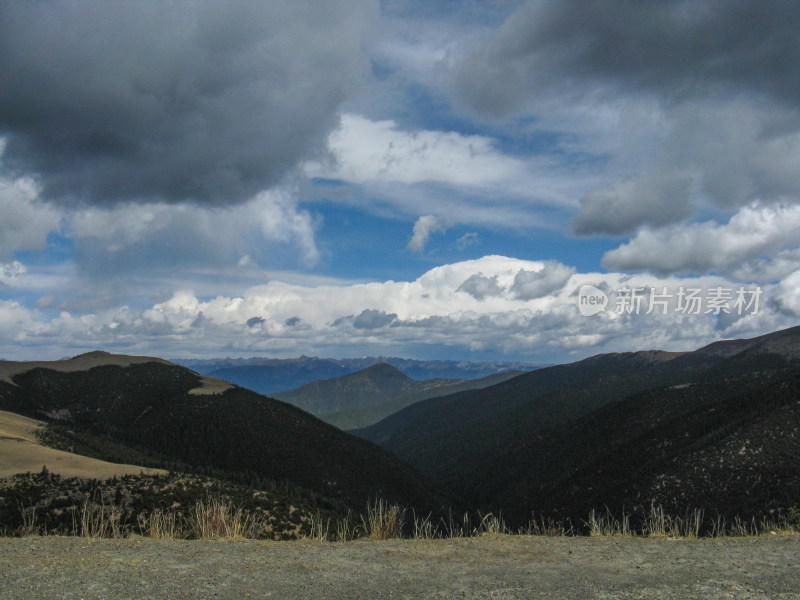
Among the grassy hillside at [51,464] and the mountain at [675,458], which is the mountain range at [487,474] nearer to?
the mountain at [675,458]

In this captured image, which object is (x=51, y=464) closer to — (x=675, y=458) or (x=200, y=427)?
(x=200, y=427)

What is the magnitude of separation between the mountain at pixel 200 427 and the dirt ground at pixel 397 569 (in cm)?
9568

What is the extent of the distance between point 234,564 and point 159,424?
524 ft

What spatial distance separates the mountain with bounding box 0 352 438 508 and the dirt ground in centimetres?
9568

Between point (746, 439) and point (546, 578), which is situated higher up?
point (546, 578)

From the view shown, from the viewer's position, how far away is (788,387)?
383ft

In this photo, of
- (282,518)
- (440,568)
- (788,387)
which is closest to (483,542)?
(440,568)

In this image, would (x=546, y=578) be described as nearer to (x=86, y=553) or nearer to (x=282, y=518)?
(x=86, y=553)

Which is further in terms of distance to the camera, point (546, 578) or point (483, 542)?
point (483, 542)

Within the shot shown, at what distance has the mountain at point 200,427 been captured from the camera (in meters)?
123

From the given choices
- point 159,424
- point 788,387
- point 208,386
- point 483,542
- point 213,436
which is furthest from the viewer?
point 208,386

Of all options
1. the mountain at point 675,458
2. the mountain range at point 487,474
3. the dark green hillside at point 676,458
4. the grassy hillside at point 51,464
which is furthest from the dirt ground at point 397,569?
the mountain at point 675,458

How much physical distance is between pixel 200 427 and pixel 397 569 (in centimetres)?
15057

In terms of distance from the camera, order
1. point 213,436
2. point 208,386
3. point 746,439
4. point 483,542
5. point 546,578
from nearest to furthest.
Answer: point 546,578 < point 483,542 < point 746,439 < point 213,436 < point 208,386
